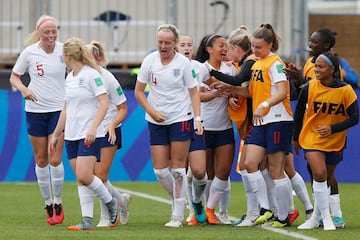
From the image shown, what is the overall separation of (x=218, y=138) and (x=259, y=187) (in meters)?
0.89

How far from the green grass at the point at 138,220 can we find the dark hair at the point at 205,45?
1.87m

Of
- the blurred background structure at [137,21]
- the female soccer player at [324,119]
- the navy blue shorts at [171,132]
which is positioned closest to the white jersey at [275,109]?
the female soccer player at [324,119]

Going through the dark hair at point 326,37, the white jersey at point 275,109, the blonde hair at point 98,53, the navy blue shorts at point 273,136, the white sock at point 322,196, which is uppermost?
the dark hair at point 326,37

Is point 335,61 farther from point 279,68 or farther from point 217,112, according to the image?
point 217,112

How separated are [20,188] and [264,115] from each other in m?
7.06

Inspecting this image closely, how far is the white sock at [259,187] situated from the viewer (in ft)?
43.5

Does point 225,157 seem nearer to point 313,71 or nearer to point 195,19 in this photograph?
point 313,71

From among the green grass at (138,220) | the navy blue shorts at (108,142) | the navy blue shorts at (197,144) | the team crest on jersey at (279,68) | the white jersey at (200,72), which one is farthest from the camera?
the white jersey at (200,72)

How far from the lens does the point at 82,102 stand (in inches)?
501

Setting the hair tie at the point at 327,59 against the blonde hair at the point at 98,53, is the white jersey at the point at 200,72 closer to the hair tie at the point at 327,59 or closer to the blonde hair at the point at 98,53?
the blonde hair at the point at 98,53

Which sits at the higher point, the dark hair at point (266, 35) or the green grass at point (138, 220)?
the dark hair at point (266, 35)

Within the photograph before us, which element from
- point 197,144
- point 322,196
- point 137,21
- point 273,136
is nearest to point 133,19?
point 137,21

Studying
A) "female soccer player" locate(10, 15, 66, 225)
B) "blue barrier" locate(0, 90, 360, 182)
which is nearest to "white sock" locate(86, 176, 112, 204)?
"female soccer player" locate(10, 15, 66, 225)

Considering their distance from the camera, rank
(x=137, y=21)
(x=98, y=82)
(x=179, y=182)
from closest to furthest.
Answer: (x=98, y=82) < (x=179, y=182) < (x=137, y=21)
